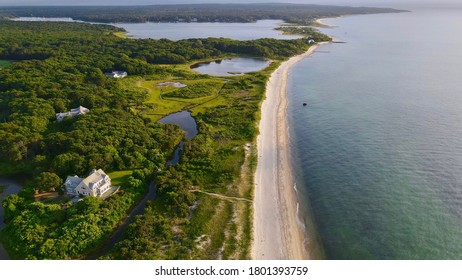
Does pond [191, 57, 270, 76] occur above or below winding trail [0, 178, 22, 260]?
above

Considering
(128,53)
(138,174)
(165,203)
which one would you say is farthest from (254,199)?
(128,53)

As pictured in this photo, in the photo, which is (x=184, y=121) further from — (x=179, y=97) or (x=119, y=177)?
(x=119, y=177)

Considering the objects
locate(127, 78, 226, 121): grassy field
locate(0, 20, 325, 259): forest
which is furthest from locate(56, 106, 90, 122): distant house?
locate(127, 78, 226, 121): grassy field

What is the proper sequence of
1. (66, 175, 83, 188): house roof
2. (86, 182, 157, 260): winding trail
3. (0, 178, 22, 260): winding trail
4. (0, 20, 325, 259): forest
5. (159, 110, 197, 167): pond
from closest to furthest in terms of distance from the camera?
(86, 182, 157, 260): winding trail < (0, 20, 325, 259): forest < (0, 178, 22, 260): winding trail < (66, 175, 83, 188): house roof < (159, 110, 197, 167): pond

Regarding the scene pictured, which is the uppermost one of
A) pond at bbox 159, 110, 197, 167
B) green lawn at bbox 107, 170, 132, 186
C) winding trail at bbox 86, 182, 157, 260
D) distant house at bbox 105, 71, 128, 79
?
distant house at bbox 105, 71, 128, 79

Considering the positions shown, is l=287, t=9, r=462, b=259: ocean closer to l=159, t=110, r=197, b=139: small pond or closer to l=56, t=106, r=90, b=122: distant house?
l=159, t=110, r=197, b=139: small pond

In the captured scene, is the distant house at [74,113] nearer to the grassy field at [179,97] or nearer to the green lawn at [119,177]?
the grassy field at [179,97]

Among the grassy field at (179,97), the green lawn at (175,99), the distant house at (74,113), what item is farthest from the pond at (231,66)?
the distant house at (74,113)
